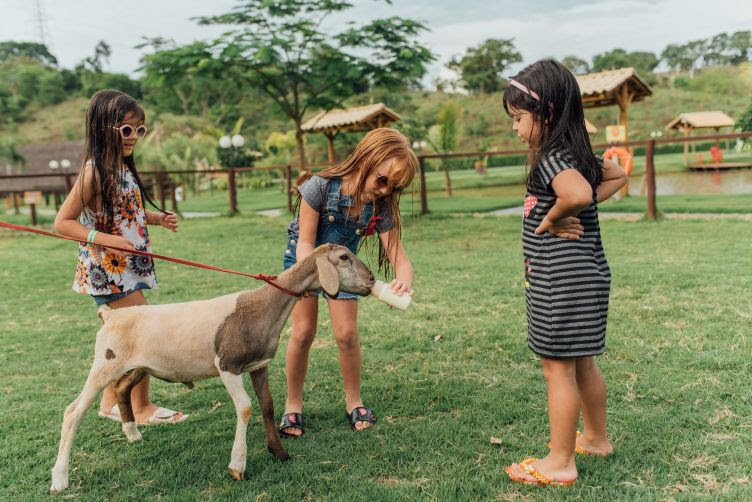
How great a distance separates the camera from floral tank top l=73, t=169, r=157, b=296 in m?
3.29

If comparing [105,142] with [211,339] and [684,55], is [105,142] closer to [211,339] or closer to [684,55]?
[211,339]

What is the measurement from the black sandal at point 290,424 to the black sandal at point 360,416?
0.86 feet

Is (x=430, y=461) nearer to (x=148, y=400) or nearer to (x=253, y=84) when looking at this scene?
(x=148, y=400)

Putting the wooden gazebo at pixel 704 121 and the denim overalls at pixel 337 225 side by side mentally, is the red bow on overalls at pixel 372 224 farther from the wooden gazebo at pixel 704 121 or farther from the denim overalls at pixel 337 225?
the wooden gazebo at pixel 704 121

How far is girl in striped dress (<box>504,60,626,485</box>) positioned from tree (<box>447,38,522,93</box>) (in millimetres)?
57783

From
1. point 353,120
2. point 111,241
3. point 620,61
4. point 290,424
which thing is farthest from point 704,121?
point 620,61

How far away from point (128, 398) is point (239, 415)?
2.52 ft

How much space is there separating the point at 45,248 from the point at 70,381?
7790 millimetres

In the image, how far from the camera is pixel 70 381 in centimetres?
416

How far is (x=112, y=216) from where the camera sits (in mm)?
3297

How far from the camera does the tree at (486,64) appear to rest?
5794 centimetres

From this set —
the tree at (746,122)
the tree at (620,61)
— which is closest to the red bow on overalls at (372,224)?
the tree at (746,122)

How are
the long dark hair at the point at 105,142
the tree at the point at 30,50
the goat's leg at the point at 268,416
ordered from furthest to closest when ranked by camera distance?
1. the tree at the point at 30,50
2. the long dark hair at the point at 105,142
3. the goat's leg at the point at 268,416

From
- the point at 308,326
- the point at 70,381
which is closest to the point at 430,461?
the point at 308,326
